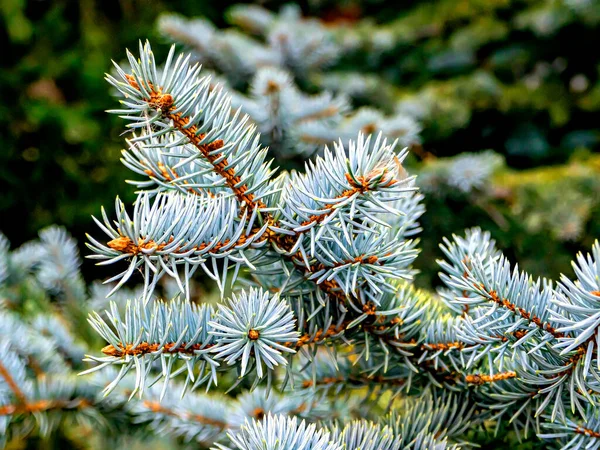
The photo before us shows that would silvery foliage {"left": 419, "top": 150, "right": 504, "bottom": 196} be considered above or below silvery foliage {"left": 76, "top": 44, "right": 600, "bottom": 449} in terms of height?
above

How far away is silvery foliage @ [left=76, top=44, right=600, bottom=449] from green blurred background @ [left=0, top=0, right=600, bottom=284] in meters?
0.97

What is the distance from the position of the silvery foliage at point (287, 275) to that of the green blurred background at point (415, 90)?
974mm

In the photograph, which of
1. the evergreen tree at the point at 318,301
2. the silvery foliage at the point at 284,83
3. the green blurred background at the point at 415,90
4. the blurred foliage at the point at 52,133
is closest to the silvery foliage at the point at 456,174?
the silvery foliage at the point at 284,83

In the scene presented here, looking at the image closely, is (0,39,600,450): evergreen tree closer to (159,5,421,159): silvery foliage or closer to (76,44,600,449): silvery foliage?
(76,44,600,449): silvery foliage

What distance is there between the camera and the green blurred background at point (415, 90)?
142cm

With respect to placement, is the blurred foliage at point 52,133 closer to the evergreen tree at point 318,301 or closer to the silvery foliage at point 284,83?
the silvery foliage at point 284,83

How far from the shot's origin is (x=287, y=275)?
37 centimetres

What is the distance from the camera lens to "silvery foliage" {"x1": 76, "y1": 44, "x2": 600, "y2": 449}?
32 cm

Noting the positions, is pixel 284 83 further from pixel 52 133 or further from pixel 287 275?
pixel 52 133

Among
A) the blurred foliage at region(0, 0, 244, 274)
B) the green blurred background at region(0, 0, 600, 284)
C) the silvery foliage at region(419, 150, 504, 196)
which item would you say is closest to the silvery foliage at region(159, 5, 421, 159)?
the silvery foliage at region(419, 150, 504, 196)

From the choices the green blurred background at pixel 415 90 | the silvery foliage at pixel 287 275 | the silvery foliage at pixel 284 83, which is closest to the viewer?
the silvery foliage at pixel 287 275

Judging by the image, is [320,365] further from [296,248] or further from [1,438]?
[1,438]

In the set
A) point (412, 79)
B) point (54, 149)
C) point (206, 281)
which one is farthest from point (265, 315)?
point (412, 79)

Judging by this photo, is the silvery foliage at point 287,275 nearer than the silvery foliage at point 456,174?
Yes
